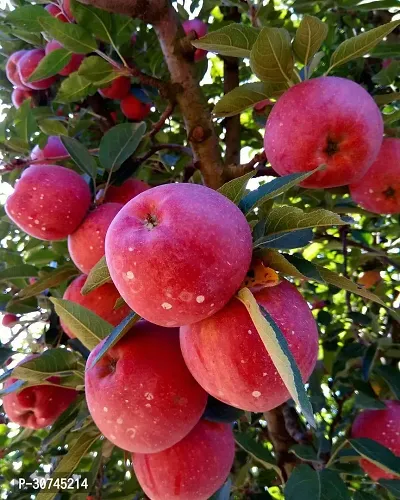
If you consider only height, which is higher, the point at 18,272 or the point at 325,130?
the point at 325,130

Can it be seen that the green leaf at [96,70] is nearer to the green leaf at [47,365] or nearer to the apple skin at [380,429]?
the green leaf at [47,365]

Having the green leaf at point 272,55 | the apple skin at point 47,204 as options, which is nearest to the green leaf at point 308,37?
the green leaf at point 272,55

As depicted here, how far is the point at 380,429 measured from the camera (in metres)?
1.58

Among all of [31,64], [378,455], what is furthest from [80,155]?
[378,455]

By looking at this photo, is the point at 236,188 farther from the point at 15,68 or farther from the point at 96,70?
the point at 15,68

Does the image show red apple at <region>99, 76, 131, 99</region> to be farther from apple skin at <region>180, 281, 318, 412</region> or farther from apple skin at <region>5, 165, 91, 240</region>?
apple skin at <region>180, 281, 318, 412</region>

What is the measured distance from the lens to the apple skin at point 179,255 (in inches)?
25.8

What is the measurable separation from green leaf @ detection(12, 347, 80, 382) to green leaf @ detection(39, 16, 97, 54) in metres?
0.85

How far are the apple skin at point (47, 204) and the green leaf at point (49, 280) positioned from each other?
22 centimetres

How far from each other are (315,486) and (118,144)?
3.42 feet

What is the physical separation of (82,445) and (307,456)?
0.65 metres

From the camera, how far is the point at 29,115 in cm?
154

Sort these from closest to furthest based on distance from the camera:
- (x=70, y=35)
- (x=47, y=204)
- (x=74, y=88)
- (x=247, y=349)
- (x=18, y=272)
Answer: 1. (x=247, y=349)
2. (x=47, y=204)
3. (x=70, y=35)
4. (x=74, y=88)
5. (x=18, y=272)

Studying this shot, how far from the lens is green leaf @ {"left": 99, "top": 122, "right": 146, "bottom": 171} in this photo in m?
1.39
